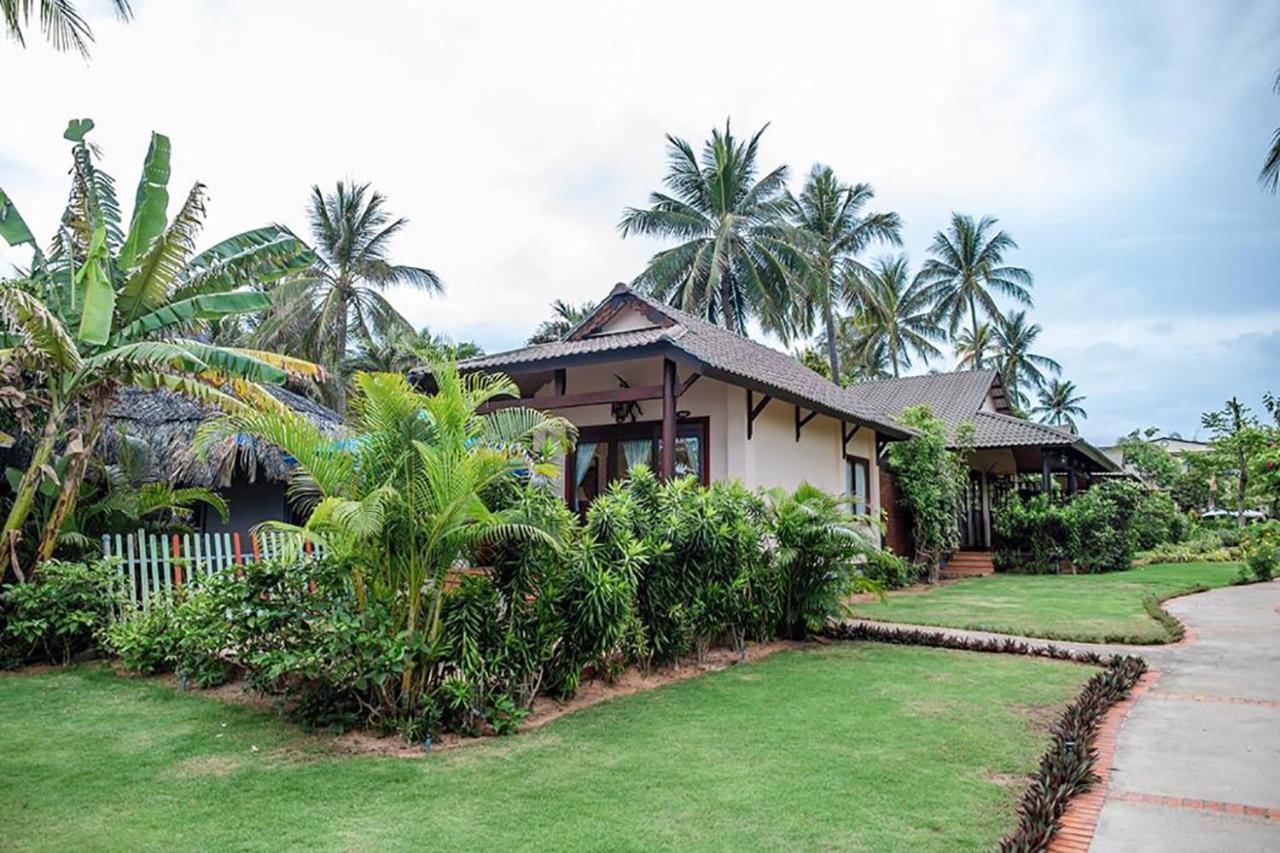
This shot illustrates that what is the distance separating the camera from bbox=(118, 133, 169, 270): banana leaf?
9.15 metres

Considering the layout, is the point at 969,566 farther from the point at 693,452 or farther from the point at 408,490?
the point at 408,490

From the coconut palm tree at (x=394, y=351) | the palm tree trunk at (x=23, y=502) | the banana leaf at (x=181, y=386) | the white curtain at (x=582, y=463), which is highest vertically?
the coconut palm tree at (x=394, y=351)

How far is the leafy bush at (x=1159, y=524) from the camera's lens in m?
25.2

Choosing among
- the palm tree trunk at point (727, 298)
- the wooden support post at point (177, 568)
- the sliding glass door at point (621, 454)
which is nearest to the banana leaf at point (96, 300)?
the wooden support post at point (177, 568)

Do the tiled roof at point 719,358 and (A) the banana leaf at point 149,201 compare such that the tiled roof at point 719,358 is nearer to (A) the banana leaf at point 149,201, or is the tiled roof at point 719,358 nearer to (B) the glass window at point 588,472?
(B) the glass window at point 588,472

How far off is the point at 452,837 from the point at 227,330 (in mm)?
33531

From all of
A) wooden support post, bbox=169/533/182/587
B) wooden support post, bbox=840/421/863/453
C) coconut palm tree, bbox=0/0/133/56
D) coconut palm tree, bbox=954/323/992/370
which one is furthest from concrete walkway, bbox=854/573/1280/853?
coconut palm tree, bbox=954/323/992/370

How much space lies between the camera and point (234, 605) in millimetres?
5965

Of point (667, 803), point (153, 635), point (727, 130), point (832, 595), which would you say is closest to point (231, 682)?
point (153, 635)

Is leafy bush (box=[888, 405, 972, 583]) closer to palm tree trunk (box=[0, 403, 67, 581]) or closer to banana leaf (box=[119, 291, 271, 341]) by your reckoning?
banana leaf (box=[119, 291, 271, 341])

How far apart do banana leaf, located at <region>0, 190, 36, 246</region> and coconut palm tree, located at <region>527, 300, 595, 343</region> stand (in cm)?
2849

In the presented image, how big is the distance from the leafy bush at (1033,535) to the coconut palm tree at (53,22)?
20.1 meters

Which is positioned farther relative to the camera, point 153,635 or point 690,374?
point 690,374

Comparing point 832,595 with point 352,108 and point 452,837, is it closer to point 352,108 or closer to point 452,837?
point 452,837
